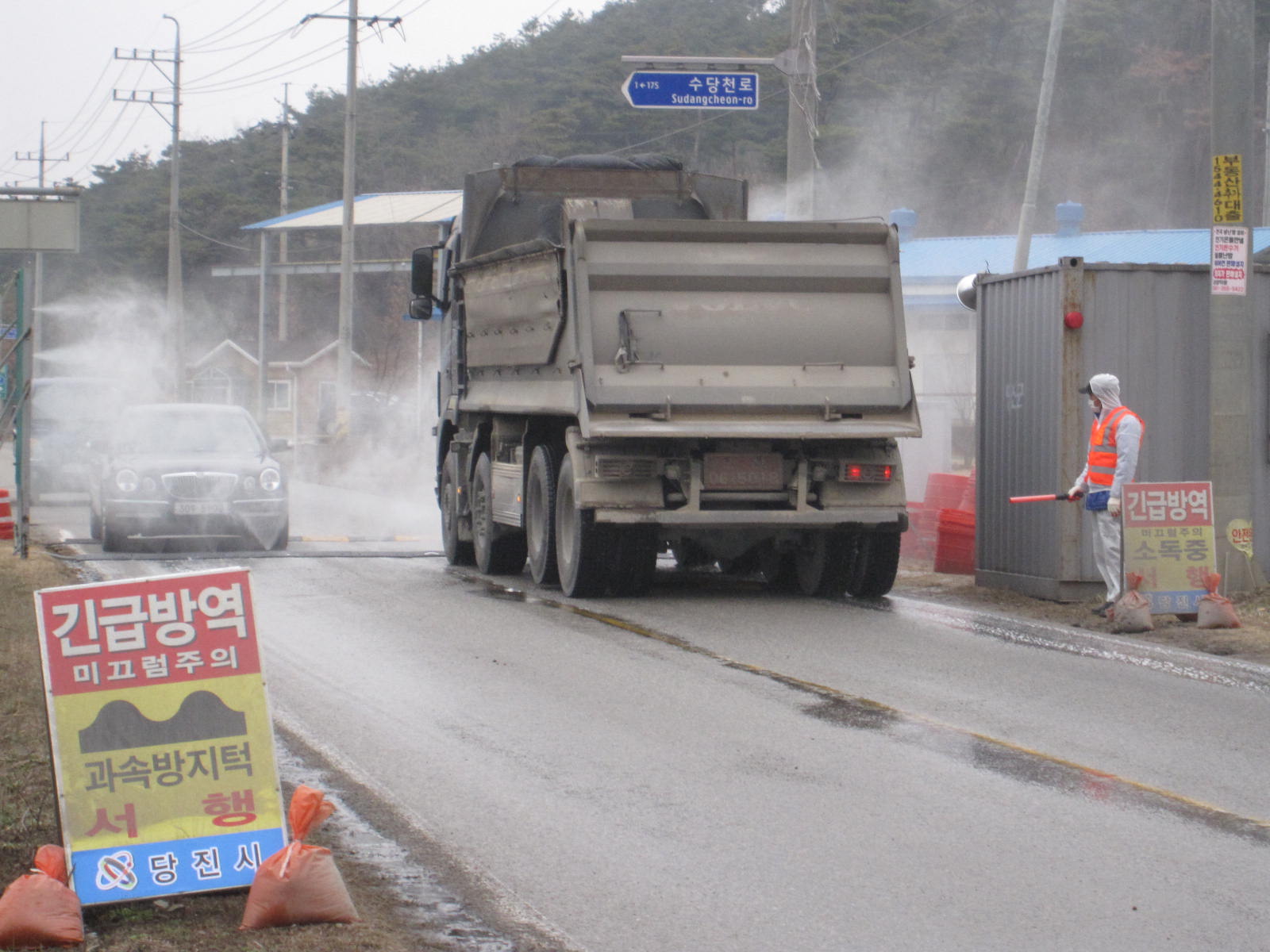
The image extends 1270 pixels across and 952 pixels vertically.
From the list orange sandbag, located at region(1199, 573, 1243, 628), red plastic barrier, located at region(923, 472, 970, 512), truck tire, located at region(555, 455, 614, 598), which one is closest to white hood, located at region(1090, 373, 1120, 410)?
orange sandbag, located at region(1199, 573, 1243, 628)

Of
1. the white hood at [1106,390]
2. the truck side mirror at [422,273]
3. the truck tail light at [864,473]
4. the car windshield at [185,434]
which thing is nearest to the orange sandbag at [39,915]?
the truck tail light at [864,473]

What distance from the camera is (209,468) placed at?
17.4m

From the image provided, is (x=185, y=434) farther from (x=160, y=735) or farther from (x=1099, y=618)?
(x=160, y=735)

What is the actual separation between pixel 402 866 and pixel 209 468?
40.2 ft

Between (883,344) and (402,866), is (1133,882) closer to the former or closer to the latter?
(402,866)

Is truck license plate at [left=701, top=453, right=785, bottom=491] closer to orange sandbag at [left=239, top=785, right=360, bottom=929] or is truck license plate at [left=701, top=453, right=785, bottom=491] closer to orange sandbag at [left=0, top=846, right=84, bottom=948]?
orange sandbag at [left=239, top=785, right=360, bottom=929]

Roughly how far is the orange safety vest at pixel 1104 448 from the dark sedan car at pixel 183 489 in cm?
857

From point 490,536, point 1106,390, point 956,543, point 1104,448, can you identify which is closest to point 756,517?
point 1104,448

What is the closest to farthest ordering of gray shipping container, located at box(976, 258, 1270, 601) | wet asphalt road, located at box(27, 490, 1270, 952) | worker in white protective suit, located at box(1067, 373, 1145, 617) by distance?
wet asphalt road, located at box(27, 490, 1270, 952), worker in white protective suit, located at box(1067, 373, 1145, 617), gray shipping container, located at box(976, 258, 1270, 601)

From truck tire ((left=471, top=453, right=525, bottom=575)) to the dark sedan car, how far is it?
2.84m

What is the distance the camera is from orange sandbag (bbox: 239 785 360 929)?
→ 4816mm

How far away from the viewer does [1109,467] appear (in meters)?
12.3

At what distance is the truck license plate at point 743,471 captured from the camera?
12703 millimetres

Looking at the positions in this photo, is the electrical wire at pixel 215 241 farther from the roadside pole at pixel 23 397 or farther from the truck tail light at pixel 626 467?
the truck tail light at pixel 626 467
